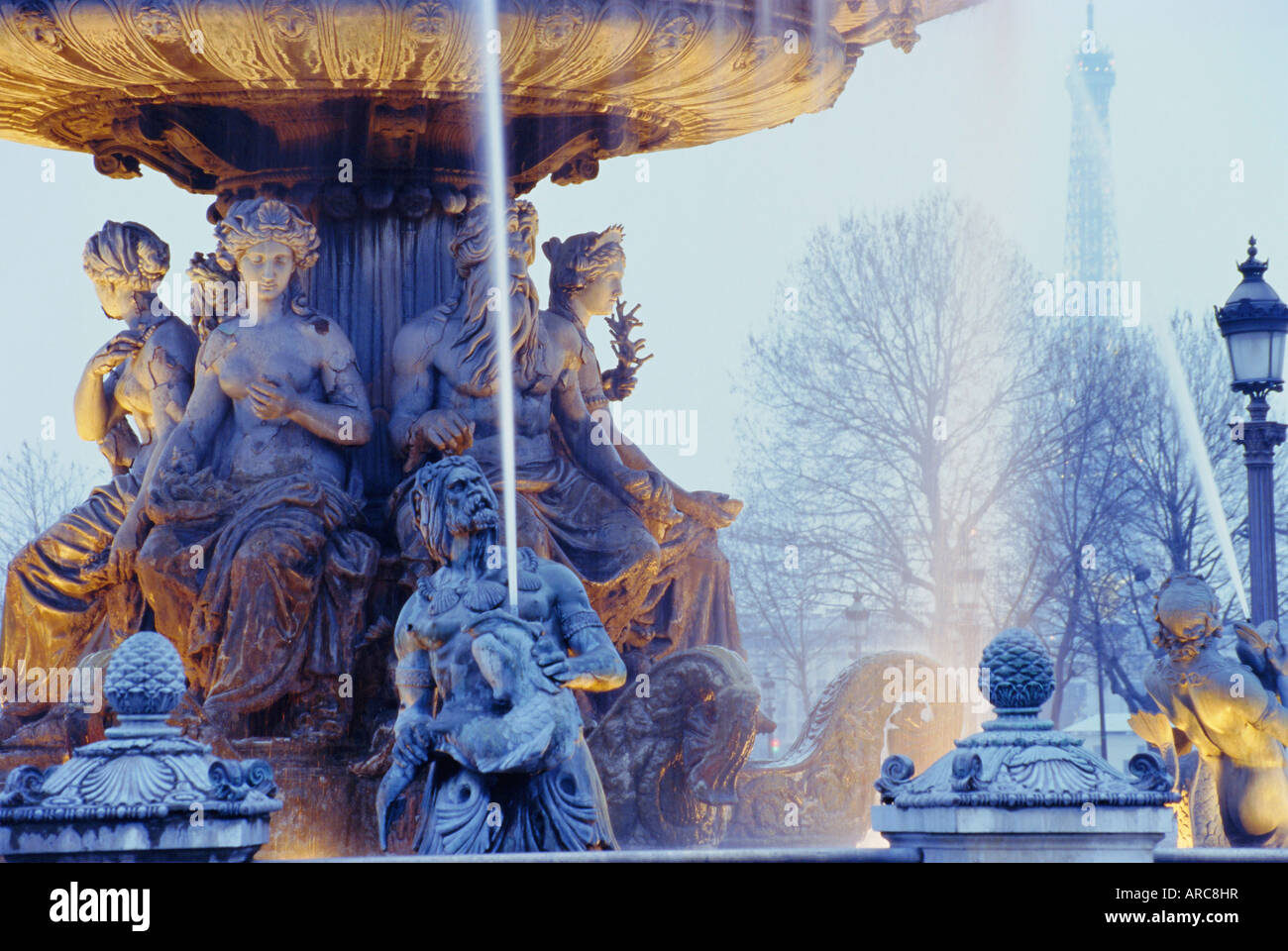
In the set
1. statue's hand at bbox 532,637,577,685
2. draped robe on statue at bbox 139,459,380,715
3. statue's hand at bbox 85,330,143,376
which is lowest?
statue's hand at bbox 532,637,577,685

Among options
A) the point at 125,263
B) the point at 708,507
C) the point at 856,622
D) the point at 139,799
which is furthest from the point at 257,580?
the point at 856,622

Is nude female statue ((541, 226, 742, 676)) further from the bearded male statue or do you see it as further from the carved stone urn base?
the carved stone urn base

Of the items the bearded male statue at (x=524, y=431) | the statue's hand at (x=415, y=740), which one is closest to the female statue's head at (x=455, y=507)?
the statue's hand at (x=415, y=740)

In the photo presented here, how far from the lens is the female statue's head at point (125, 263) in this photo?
978 cm

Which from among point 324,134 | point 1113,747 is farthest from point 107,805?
point 1113,747

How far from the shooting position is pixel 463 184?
9.81 metres

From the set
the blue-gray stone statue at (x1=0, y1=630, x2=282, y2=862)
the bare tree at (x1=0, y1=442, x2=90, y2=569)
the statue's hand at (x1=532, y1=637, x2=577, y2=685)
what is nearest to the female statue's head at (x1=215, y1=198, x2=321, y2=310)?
the statue's hand at (x1=532, y1=637, x2=577, y2=685)

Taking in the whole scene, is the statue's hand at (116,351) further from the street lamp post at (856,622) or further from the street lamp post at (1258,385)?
the street lamp post at (856,622)

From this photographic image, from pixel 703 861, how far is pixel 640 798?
3.40 meters

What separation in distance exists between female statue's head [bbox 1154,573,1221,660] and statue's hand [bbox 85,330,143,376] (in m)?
4.21

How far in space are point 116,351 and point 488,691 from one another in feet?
11.8

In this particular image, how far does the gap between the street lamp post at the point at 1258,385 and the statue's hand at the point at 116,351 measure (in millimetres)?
4643

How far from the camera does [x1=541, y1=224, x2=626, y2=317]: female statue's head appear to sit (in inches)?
388

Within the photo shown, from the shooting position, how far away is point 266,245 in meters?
9.01
